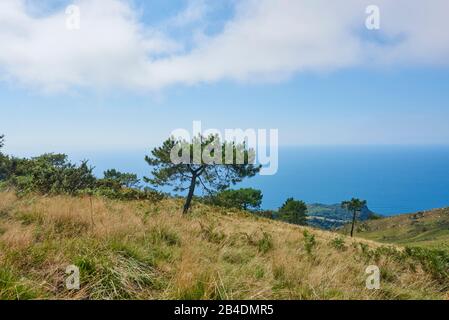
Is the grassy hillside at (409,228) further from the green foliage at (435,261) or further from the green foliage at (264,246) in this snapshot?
the green foliage at (264,246)

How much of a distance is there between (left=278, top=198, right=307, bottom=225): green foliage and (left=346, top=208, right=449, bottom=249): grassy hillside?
31.8 m

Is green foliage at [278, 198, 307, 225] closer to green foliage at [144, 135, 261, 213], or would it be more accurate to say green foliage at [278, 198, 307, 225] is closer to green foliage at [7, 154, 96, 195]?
green foliage at [144, 135, 261, 213]

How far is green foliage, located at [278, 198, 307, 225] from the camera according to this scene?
67750 mm

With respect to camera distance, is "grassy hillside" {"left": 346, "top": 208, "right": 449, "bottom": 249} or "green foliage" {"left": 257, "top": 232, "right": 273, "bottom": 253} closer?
"green foliage" {"left": 257, "top": 232, "right": 273, "bottom": 253}

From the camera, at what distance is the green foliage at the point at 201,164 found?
25.8m

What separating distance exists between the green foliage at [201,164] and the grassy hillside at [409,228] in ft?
249

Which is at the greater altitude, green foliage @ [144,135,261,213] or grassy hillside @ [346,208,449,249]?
green foliage @ [144,135,261,213]

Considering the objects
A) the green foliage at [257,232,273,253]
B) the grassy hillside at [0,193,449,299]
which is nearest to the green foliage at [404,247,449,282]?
the grassy hillside at [0,193,449,299]

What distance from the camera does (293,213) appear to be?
6775 centimetres

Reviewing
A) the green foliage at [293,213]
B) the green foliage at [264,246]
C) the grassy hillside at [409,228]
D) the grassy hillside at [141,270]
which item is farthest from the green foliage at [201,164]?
the grassy hillside at [409,228]
